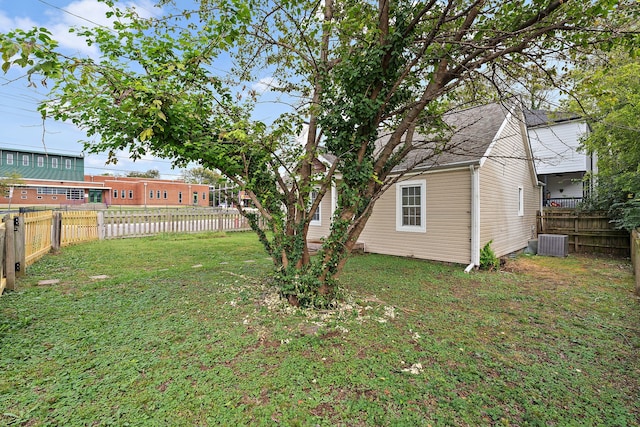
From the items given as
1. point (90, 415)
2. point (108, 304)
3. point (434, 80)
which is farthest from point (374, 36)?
point (108, 304)

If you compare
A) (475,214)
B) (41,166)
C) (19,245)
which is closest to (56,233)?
(19,245)

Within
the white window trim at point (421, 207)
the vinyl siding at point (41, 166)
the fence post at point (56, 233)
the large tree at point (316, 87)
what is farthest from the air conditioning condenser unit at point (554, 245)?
the vinyl siding at point (41, 166)

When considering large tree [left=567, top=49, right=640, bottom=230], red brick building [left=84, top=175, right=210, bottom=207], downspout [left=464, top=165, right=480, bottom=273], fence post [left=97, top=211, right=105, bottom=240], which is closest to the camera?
downspout [left=464, top=165, right=480, bottom=273]

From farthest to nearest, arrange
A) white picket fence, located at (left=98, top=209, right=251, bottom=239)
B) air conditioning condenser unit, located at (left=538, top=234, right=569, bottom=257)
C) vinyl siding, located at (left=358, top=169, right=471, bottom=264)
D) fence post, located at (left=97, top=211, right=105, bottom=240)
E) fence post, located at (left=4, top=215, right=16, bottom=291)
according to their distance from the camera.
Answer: white picket fence, located at (left=98, top=209, right=251, bottom=239), fence post, located at (left=97, top=211, right=105, bottom=240), air conditioning condenser unit, located at (left=538, top=234, right=569, bottom=257), vinyl siding, located at (left=358, top=169, right=471, bottom=264), fence post, located at (left=4, top=215, right=16, bottom=291)

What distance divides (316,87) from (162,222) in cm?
1096

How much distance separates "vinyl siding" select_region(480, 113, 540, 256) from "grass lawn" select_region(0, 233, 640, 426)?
2933 millimetres

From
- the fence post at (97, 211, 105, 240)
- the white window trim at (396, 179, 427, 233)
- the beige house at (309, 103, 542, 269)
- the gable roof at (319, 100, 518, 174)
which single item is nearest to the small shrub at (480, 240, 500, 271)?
the beige house at (309, 103, 542, 269)

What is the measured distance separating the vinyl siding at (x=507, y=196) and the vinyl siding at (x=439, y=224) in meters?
0.52

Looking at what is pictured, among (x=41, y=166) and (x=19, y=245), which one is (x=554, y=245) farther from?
(x=41, y=166)

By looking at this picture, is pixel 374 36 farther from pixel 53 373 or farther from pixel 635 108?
pixel 635 108

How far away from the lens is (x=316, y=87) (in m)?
4.86

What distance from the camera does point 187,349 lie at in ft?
9.89

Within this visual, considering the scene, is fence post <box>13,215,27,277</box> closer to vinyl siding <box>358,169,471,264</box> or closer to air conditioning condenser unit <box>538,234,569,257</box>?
vinyl siding <box>358,169,471,264</box>

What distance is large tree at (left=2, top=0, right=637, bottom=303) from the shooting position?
139 inches
